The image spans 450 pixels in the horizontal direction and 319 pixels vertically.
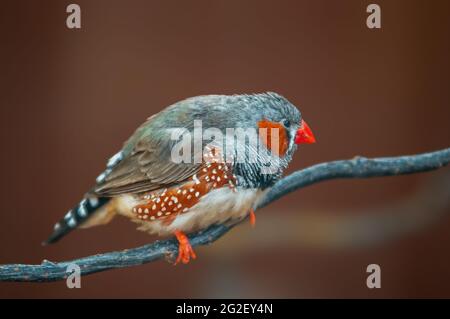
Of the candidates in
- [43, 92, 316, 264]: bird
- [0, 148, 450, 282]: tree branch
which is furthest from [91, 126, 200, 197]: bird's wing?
[0, 148, 450, 282]: tree branch

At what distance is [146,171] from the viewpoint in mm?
973

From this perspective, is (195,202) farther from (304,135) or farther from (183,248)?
(304,135)

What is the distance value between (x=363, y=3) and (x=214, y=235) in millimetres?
548

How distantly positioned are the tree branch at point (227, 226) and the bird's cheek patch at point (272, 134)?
0.29 ft

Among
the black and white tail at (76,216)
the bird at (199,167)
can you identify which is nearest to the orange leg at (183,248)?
the bird at (199,167)

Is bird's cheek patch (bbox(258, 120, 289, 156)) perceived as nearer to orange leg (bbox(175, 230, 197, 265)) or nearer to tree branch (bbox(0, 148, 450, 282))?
tree branch (bbox(0, 148, 450, 282))

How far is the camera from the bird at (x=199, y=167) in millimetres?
957

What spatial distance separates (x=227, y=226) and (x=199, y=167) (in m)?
0.12

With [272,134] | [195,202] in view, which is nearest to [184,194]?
[195,202]

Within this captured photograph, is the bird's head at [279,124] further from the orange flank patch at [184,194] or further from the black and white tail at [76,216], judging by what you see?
the black and white tail at [76,216]

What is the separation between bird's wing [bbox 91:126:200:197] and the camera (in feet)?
3.16

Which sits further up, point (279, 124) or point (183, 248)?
point (279, 124)

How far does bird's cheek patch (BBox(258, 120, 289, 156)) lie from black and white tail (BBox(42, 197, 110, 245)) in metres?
0.28

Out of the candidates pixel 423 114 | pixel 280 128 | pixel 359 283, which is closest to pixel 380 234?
pixel 359 283
